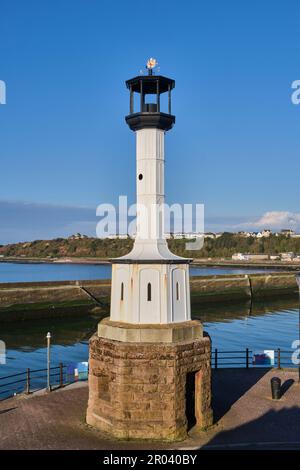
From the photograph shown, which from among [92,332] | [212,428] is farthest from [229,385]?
[92,332]

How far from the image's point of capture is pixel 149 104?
47.2 feet

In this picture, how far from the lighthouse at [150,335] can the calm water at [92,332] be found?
15.4m

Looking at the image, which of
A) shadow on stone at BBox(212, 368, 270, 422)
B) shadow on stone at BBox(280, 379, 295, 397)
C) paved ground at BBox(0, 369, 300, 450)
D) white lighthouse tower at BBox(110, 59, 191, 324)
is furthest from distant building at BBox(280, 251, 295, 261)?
white lighthouse tower at BBox(110, 59, 191, 324)

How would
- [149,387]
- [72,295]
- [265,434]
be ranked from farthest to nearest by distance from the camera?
[72,295] → [265,434] → [149,387]

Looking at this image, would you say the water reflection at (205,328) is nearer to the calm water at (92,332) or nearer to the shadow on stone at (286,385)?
the calm water at (92,332)

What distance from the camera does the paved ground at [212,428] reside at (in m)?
12.4

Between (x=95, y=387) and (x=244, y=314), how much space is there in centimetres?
3943

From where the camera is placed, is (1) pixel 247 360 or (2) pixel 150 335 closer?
(2) pixel 150 335

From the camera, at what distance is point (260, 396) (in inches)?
645

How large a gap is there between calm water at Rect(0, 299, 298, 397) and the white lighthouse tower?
15.9m

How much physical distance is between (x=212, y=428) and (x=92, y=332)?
27581 mm

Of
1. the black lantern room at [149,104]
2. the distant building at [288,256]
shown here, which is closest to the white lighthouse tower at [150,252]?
the black lantern room at [149,104]

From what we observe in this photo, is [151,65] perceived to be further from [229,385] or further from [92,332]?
[92,332]

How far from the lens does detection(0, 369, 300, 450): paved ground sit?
12359 millimetres
